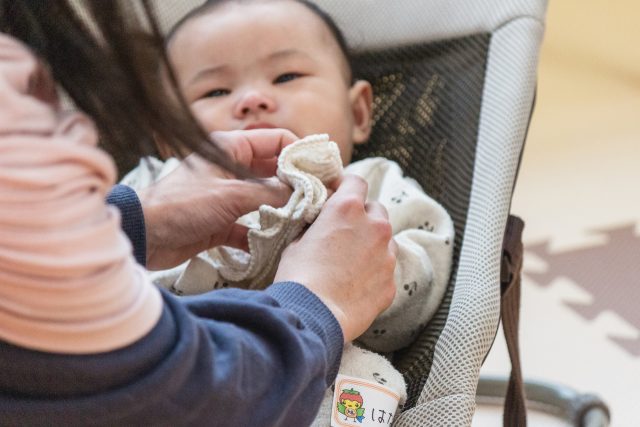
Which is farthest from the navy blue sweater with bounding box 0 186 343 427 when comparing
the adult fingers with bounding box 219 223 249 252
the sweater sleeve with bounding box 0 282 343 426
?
the adult fingers with bounding box 219 223 249 252

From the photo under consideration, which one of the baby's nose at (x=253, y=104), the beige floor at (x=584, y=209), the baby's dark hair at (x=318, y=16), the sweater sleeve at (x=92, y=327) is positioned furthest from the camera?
the beige floor at (x=584, y=209)

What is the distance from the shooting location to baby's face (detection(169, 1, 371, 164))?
1109 mm

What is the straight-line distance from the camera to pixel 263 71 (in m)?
1.15

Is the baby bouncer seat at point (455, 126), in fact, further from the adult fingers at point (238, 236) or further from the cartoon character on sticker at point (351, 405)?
the adult fingers at point (238, 236)

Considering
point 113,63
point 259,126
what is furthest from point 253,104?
point 113,63

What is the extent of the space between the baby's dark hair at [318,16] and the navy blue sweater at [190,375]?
28.2 inches

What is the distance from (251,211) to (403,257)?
0.18m

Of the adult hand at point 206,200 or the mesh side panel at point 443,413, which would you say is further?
the adult hand at point 206,200

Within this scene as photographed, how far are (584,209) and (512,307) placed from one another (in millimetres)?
930

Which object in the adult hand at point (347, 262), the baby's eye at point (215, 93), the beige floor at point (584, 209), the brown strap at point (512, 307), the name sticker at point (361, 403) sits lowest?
the beige floor at point (584, 209)

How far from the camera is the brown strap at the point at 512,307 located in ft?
3.07

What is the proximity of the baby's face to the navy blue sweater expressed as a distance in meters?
0.55

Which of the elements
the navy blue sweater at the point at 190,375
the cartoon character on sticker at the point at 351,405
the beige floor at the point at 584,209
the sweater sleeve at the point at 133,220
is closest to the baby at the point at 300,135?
the cartoon character on sticker at the point at 351,405

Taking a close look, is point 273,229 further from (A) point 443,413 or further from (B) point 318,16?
(B) point 318,16
